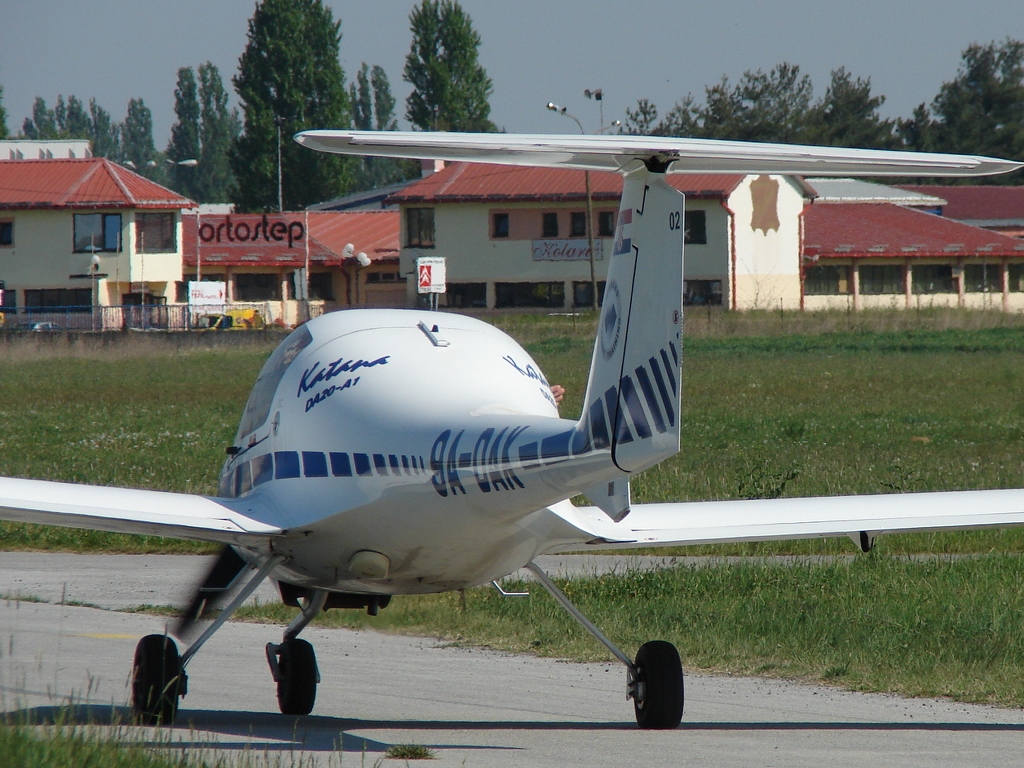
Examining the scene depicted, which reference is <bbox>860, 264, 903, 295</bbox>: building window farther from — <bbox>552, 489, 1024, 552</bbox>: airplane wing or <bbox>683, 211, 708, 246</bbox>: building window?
<bbox>552, 489, 1024, 552</bbox>: airplane wing

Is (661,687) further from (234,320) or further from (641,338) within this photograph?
(234,320)

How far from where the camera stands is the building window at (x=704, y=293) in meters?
72.7

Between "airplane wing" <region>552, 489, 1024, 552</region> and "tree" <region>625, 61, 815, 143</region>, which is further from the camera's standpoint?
"tree" <region>625, 61, 815, 143</region>

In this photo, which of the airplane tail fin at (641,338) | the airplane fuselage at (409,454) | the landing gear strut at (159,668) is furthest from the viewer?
the landing gear strut at (159,668)

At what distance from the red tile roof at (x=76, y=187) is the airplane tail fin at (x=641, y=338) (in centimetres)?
6873

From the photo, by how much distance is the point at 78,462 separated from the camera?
20.9m

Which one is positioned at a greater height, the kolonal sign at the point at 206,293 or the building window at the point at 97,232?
the building window at the point at 97,232

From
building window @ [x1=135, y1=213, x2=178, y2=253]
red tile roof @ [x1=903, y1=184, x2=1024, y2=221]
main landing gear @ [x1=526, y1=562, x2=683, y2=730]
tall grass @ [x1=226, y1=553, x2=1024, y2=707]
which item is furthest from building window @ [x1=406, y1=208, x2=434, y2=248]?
main landing gear @ [x1=526, y1=562, x2=683, y2=730]

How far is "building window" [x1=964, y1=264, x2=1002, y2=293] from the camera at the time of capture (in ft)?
274

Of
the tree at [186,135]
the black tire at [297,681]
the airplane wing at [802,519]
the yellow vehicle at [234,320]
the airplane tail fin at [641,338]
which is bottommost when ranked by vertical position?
the black tire at [297,681]

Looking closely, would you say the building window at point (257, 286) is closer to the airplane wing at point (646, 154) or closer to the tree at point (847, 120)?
the tree at point (847, 120)

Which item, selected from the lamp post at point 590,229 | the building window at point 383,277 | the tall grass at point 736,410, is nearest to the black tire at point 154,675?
the tall grass at point 736,410

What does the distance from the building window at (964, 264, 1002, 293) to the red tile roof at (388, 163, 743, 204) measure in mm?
19086

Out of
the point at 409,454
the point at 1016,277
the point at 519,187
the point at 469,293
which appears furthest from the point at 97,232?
the point at 409,454
